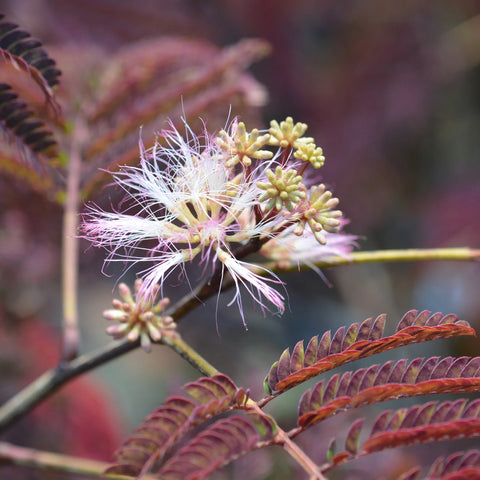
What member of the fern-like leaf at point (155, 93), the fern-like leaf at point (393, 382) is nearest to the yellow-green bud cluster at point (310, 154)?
the fern-like leaf at point (393, 382)

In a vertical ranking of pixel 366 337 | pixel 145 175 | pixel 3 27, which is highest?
pixel 3 27

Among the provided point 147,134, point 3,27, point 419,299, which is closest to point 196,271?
point 147,134

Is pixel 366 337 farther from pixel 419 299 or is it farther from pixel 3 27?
pixel 419 299

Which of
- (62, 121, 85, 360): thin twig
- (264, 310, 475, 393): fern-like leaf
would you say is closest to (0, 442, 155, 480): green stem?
(62, 121, 85, 360): thin twig

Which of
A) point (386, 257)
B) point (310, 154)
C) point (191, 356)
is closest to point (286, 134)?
point (310, 154)

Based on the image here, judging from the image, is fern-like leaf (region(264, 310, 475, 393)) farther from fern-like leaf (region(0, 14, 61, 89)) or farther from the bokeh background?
the bokeh background
